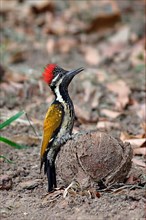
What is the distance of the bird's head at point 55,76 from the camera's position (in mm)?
5891

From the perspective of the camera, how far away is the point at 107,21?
12148mm

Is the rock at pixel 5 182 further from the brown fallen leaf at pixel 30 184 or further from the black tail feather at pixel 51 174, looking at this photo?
the black tail feather at pixel 51 174

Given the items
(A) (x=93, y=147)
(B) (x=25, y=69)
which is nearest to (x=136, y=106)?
(B) (x=25, y=69)

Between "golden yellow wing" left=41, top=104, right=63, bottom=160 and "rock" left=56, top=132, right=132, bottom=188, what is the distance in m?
0.39

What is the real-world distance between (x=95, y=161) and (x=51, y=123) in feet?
2.25

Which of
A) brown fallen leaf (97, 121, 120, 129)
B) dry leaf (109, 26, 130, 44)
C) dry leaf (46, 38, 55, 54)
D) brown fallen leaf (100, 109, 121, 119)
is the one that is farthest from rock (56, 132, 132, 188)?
dry leaf (109, 26, 130, 44)

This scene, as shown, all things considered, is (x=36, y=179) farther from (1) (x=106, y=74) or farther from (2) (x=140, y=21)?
(2) (x=140, y=21)

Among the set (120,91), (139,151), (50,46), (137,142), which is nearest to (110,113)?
(120,91)

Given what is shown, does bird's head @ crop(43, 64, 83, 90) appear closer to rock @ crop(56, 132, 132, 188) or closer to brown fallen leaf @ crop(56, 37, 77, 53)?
rock @ crop(56, 132, 132, 188)

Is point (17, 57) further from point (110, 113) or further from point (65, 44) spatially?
point (110, 113)

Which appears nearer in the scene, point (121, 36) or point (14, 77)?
point (14, 77)

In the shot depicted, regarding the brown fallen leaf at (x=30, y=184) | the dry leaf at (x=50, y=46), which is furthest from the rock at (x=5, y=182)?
the dry leaf at (x=50, y=46)

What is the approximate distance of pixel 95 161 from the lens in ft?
A: 17.5

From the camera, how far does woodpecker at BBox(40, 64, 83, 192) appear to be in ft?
18.8
